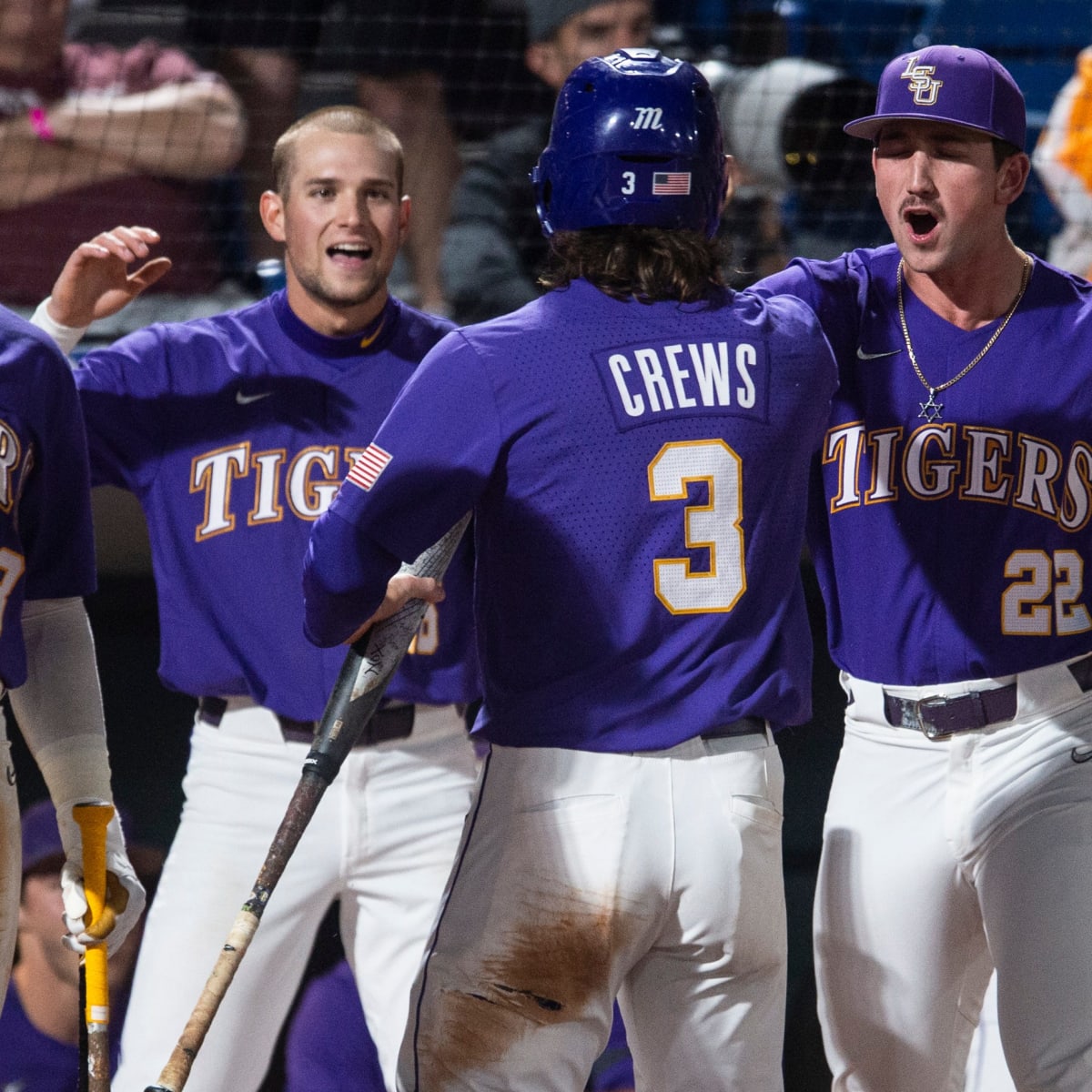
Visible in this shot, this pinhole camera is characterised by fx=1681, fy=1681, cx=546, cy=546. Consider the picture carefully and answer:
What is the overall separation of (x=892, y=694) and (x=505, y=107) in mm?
2979

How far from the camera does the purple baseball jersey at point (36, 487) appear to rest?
6.93 feet

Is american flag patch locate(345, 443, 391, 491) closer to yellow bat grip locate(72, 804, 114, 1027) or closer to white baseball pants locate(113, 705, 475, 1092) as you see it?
yellow bat grip locate(72, 804, 114, 1027)

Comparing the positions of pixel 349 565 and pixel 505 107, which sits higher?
pixel 505 107

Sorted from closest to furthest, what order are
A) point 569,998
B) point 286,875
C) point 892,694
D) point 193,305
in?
point 569,998 → point 892,694 → point 286,875 → point 193,305

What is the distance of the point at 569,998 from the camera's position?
1951 millimetres

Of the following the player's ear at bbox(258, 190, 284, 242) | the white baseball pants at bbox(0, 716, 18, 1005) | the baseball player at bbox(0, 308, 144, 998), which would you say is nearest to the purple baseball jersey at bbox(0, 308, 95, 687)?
the baseball player at bbox(0, 308, 144, 998)

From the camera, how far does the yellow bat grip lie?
84.7 inches

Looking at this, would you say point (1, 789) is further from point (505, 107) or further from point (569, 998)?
point (505, 107)

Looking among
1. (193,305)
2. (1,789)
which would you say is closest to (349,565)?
(1,789)

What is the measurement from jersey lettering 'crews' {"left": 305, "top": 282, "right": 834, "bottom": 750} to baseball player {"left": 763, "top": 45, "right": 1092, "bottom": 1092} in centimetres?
60

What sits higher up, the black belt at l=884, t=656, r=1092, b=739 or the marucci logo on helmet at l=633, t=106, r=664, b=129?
the marucci logo on helmet at l=633, t=106, r=664, b=129

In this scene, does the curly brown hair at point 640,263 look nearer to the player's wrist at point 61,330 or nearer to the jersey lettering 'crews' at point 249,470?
the jersey lettering 'crews' at point 249,470

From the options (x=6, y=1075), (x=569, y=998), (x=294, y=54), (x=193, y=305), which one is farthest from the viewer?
(x=294, y=54)

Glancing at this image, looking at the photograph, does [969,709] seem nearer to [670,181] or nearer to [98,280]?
[670,181]
